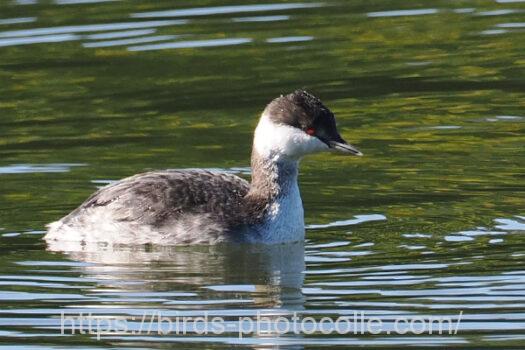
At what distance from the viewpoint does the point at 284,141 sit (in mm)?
15109

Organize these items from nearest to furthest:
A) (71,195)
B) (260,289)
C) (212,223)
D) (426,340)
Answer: (426,340)
(260,289)
(212,223)
(71,195)

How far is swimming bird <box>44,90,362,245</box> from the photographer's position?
15.0 metres

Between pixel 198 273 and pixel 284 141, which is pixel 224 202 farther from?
pixel 198 273

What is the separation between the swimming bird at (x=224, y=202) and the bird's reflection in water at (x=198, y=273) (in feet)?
0.36

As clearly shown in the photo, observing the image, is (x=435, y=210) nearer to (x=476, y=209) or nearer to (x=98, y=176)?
(x=476, y=209)

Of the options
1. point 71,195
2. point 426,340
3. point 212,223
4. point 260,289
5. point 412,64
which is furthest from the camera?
point 412,64

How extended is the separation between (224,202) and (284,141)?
2.44 ft

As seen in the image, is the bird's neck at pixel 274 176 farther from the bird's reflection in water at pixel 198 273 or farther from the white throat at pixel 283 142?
the bird's reflection in water at pixel 198 273

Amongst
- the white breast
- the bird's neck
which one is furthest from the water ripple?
the white breast

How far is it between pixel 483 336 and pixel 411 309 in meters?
0.80

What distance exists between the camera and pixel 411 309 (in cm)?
1262

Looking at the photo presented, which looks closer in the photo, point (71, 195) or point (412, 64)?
point (71, 195)

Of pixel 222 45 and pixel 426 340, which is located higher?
pixel 222 45

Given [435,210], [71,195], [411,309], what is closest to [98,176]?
[71,195]
